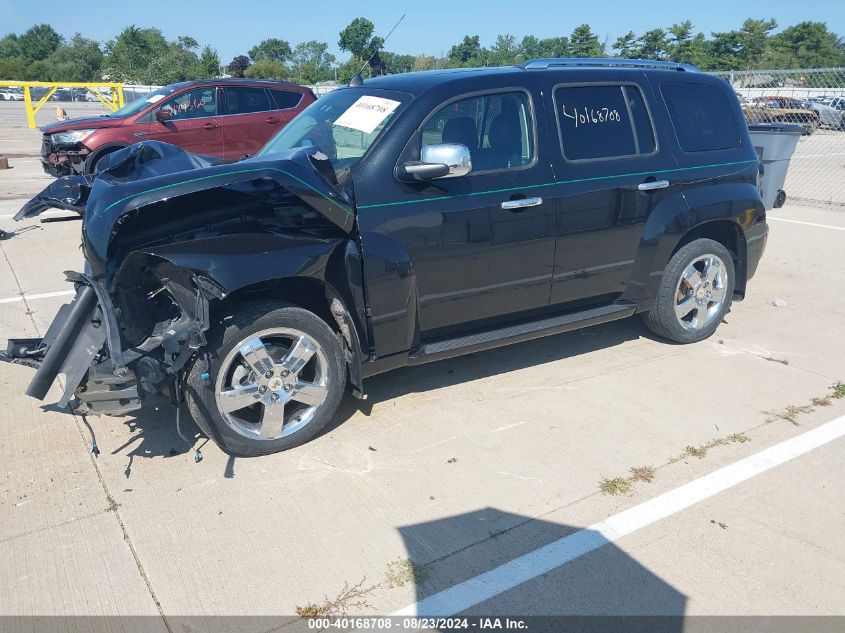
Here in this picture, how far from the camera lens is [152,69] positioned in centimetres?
4456

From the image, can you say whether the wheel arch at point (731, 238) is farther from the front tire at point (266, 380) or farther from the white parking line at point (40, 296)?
the white parking line at point (40, 296)

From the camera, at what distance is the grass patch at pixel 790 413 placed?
4.42 m

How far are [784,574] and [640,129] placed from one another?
3095 mm

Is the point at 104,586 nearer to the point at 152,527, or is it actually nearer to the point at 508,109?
the point at 152,527

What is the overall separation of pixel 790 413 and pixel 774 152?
212 inches

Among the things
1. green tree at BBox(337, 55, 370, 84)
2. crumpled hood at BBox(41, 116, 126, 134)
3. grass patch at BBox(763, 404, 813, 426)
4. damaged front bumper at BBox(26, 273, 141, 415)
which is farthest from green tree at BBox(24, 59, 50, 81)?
grass patch at BBox(763, 404, 813, 426)

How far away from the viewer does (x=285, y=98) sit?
12570 millimetres

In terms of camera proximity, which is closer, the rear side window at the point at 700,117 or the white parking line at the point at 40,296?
the rear side window at the point at 700,117

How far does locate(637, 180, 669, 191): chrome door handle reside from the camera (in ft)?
15.9

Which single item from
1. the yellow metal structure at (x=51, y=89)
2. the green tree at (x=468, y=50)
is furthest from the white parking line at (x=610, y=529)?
the green tree at (x=468, y=50)

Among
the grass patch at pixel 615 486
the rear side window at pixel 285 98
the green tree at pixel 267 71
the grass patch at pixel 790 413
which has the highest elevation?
the green tree at pixel 267 71

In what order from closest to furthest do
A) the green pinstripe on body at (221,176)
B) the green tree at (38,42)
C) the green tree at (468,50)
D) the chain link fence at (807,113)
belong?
the green pinstripe on body at (221,176) → the chain link fence at (807,113) → the green tree at (468,50) → the green tree at (38,42)

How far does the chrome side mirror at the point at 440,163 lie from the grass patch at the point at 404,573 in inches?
80.2

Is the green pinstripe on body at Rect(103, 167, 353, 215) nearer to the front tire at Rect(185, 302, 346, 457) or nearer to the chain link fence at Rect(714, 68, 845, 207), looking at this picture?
the front tire at Rect(185, 302, 346, 457)
